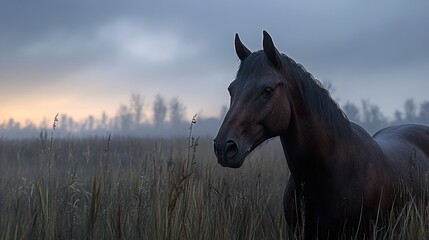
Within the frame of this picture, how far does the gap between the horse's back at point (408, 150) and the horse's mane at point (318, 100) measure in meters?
0.58

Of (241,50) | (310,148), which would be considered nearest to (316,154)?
(310,148)

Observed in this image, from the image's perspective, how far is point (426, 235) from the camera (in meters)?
2.36

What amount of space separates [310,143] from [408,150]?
4.77 feet

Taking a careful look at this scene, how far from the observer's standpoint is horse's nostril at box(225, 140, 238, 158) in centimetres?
190

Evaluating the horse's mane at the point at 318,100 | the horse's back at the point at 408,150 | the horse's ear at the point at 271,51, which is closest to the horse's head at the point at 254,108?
the horse's ear at the point at 271,51

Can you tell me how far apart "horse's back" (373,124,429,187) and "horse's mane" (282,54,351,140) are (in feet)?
1.91

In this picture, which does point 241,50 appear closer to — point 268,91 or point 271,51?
point 271,51

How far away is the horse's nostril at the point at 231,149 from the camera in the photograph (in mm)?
1896

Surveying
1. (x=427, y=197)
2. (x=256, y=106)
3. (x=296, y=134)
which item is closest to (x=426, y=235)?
(x=427, y=197)

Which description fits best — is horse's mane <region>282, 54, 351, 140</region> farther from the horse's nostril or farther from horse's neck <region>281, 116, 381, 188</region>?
the horse's nostril

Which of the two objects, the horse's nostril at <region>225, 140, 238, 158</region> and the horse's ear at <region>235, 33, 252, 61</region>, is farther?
the horse's ear at <region>235, 33, 252, 61</region>

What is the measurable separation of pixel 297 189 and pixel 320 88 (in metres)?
0.67

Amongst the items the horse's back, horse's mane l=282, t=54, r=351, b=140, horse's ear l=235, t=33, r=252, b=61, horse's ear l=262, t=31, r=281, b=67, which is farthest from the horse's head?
the horse's back

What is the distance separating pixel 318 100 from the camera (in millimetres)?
2410
